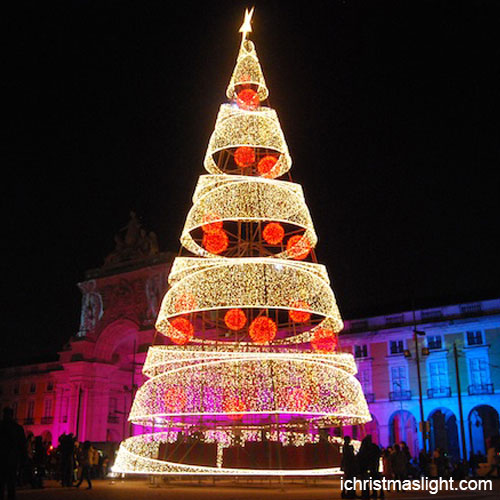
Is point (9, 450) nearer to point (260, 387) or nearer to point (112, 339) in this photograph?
point (260, 387)

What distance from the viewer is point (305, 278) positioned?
1870 centimetres

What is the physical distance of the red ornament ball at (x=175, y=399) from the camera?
686 inches

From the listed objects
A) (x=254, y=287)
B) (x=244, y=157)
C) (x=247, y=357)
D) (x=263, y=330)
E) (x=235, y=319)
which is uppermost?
(x=244, y=157)

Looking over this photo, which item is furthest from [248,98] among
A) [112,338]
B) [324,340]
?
[112,338]

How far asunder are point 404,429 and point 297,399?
1167 inches

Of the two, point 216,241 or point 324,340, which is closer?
→ point 216,241

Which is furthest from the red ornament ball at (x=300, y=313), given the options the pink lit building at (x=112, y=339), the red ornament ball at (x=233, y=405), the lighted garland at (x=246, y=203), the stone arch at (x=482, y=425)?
the pink lit building at (x=112, y=339)

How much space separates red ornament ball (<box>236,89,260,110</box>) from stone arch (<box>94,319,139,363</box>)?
33.5 metres

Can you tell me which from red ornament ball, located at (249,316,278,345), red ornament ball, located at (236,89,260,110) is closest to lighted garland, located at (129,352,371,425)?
red ornament ball, located at (249,316,278,345)

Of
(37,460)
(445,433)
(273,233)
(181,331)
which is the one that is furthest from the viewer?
(445,433)

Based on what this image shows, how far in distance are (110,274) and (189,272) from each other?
35631 millimetres

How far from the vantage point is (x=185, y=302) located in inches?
748

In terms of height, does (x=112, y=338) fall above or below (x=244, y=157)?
below

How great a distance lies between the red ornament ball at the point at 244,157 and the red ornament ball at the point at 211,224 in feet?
7.74
